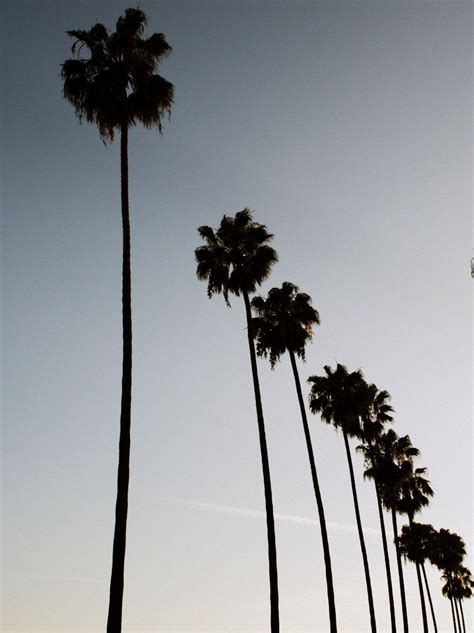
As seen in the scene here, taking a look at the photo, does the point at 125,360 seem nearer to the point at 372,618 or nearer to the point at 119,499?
the point at 119,499

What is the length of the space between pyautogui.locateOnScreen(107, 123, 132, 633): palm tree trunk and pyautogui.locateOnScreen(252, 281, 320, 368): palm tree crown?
15.0m

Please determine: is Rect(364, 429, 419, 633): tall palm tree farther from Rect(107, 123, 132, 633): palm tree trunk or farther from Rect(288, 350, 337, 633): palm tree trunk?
Rect(107, 123, 132, 633): palm tree trunk

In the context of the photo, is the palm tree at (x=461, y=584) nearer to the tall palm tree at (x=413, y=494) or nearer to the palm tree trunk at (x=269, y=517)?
the tall palm tree at (x=413, y=494)

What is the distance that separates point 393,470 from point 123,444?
33.8m

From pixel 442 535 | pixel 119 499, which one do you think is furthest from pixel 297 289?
pixel 442 535

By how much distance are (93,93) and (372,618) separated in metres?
34.5

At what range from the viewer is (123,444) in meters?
14.7

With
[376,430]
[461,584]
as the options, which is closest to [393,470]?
[376,430]

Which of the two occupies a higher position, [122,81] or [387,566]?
[122,81]

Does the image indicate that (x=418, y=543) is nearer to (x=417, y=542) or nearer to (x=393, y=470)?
(x=417, y=542)

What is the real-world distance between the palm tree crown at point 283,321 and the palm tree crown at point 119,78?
579 inches

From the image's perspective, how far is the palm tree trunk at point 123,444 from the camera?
1296 centimetres

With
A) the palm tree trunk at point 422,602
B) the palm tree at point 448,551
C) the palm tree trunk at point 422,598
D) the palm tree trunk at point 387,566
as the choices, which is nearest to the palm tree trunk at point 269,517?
the palm tree trunk at point 387,566

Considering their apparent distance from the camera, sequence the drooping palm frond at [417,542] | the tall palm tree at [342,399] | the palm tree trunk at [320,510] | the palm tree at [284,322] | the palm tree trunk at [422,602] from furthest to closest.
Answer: the drooping palm frond at [417,542] → the palm tree trunk at [422,602] → the tall palm tree at [342,399] → the palm tree at [284,322] → the palm tree trunk at [320,510]
